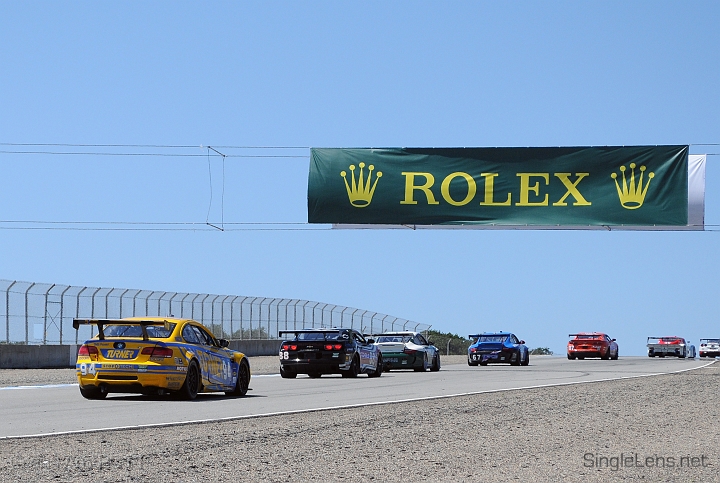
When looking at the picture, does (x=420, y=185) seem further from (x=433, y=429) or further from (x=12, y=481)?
(x=12, y=481)

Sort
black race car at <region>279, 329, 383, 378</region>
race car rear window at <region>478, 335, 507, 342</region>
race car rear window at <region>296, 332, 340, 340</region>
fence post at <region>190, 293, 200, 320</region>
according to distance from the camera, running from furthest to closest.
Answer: fence post at <region>190, 293, 200, 320</region>, race car rear window at <region>478, 335, 507, 342</region>, race car rear window at <region>296, 332, 340, 340</region>, black race car at <region>279, 329, 383, 378</region>

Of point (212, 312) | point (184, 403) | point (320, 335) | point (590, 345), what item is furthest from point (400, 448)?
point (590, 345)

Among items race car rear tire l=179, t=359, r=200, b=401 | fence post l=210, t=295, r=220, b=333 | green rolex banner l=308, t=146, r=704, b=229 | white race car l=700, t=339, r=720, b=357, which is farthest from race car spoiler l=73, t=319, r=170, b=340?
white race car l=700, t=339, r=720, b=357

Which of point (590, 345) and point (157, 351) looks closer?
point (157, 351)

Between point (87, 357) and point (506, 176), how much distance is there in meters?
16.1

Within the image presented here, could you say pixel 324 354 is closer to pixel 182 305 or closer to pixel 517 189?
pixel 517 189

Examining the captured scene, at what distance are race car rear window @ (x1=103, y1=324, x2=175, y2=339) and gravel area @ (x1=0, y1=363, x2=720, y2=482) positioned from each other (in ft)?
13.1

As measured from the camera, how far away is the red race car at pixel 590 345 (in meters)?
50.9

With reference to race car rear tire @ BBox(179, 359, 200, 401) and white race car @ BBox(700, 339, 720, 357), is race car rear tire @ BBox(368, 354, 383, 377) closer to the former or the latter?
race car rear tire @ BBox(179, 359, 200, 401)

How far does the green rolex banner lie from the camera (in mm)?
30781

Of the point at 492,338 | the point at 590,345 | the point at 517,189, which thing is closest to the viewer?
the point at 517,189

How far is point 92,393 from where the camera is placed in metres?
18.4

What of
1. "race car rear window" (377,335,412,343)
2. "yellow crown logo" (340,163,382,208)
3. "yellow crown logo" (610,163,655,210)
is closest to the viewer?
"yellow crown logo" (610,163,655,210)

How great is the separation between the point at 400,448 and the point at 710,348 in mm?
61620
